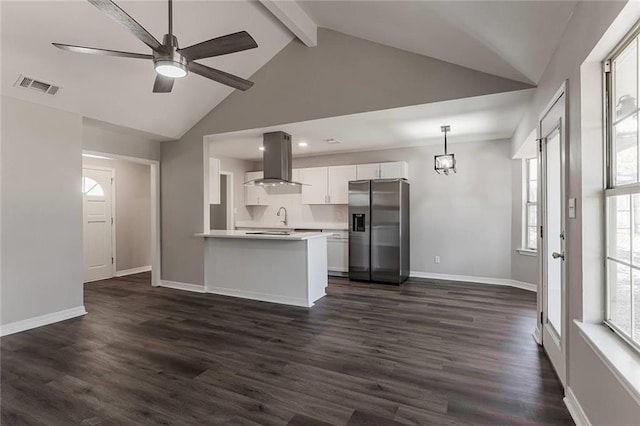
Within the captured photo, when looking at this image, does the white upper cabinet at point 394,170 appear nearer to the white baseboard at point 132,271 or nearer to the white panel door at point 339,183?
the white panel door at point 339,183

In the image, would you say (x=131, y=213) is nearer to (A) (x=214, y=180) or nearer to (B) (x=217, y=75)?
(A) (x=214, y=180)

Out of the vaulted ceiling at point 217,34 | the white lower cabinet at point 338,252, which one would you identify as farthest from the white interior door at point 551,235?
the white lower cabinet at point 338,252

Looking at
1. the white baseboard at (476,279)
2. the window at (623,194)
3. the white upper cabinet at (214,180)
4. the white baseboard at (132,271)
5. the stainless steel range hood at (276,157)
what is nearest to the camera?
the window at (623,194)

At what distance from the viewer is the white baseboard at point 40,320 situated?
3339 millimetres

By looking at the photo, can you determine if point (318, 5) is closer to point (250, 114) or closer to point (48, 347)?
point (250, 114)

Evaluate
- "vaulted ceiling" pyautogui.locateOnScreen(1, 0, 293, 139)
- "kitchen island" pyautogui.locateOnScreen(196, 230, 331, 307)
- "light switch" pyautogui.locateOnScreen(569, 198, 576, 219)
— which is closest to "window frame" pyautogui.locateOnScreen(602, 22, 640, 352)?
"light switch" pyautogui.locateOnScreen(569, 198, 576, 219)

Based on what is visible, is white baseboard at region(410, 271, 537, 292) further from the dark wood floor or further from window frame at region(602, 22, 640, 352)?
window frame at region(602, 22, 640, 352)

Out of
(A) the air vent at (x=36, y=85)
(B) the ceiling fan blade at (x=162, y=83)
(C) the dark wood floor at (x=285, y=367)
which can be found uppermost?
(A) the air vent at (x=36, y=85)

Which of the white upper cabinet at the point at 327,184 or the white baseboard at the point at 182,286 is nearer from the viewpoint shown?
the white baseboard at the point at 182,286

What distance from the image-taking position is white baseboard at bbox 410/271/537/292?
195 inches

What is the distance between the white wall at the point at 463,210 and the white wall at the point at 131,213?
17.0 feet

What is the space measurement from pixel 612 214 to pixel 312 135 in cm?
385

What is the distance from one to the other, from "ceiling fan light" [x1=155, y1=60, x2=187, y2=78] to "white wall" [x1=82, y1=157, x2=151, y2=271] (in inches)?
187

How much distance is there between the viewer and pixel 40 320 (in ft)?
11.7
